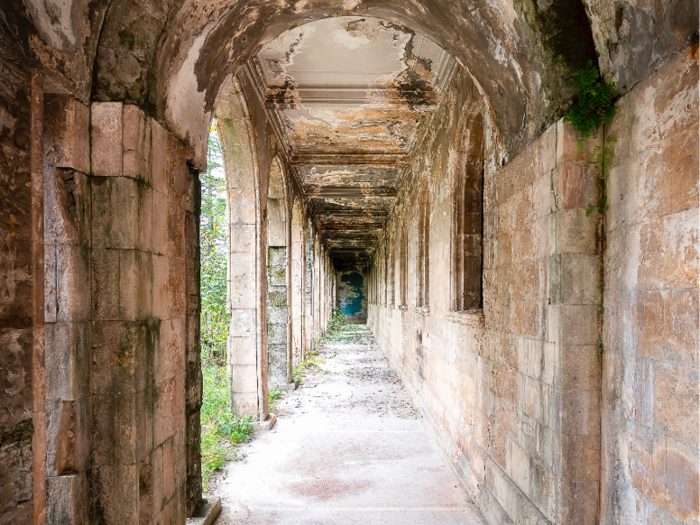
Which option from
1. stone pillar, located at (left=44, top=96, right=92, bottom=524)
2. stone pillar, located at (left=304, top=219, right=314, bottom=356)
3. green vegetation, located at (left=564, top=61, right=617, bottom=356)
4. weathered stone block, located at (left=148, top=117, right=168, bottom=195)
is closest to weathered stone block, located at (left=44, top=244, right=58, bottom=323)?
stone pillar, located at (left=44, top=96, right=92, bottom=524)

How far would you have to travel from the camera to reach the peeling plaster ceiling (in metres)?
4.89

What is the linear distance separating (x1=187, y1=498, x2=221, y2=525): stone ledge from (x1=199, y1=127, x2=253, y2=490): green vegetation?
1.78ft

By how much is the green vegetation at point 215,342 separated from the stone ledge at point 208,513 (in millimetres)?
542

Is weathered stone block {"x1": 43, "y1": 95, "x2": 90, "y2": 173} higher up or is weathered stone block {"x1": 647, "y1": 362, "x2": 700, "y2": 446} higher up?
weathered stone block {"x1": 43, "y1": 95, "x2": 90, "y2": 173}

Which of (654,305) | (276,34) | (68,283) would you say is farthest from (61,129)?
(654,305)

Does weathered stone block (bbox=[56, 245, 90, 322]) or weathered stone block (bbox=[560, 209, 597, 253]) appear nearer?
weathered stone block (bbox=[56, 245, 90, 322])

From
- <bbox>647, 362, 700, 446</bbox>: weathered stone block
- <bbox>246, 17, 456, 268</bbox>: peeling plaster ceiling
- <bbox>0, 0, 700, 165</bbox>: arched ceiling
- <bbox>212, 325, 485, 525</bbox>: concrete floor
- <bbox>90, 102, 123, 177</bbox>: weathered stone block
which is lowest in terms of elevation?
<bbox>212, 325, 485, 525</bbox>: concrete floor

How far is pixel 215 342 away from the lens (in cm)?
980

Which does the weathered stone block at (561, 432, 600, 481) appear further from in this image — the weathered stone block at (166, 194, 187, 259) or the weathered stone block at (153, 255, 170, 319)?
the weathered stone block at (166, 194, 187, 259)

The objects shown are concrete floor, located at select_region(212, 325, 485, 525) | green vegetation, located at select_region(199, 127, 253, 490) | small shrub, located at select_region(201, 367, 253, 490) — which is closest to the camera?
concrete floor, located at select_region(212, 325, 485, 525)

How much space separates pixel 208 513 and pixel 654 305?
3708 mm

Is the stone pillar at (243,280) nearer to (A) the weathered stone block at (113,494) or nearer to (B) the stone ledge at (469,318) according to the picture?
(B) the stone ledge at (469,318)

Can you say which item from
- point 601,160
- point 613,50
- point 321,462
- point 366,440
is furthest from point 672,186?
point 366,440

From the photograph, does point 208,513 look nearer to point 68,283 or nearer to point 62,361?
point 62,361
